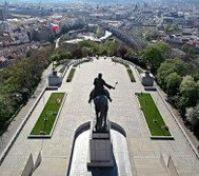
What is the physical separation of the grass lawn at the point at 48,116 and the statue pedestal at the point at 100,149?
876 centimetres

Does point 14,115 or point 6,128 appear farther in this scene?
point 14,115

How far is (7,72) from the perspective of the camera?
5112 cm

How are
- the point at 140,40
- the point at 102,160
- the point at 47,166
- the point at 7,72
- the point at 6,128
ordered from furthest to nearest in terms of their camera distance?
1. the point at 140,40
2. the point at 7,72
3. the point at 6,128
4. the point at 47,166
5. the point at 102,160

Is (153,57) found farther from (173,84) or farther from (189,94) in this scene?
(189,94)

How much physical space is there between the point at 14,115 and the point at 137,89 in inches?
621

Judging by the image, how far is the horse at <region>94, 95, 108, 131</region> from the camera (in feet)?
78.8

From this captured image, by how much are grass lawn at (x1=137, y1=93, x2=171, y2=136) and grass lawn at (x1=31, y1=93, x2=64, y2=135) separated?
8.75 m

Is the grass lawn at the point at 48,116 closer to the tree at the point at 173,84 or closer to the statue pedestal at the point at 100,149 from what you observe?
the statue pedestal at the point at 100,149

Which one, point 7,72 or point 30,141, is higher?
point 7,72

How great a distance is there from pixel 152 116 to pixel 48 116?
32.6 ft

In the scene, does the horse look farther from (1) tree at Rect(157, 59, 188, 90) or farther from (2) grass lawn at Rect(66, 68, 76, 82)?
(2) grass lawn at Rect(66, 68, 76, 82)

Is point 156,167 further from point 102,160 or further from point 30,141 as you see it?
point 30,141

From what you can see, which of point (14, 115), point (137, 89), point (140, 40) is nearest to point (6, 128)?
point (14, 115)

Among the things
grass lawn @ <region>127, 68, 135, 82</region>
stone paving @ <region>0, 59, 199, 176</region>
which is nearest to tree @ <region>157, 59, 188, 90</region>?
grass lawn @ <region>127, 68, 135, 82</region>
